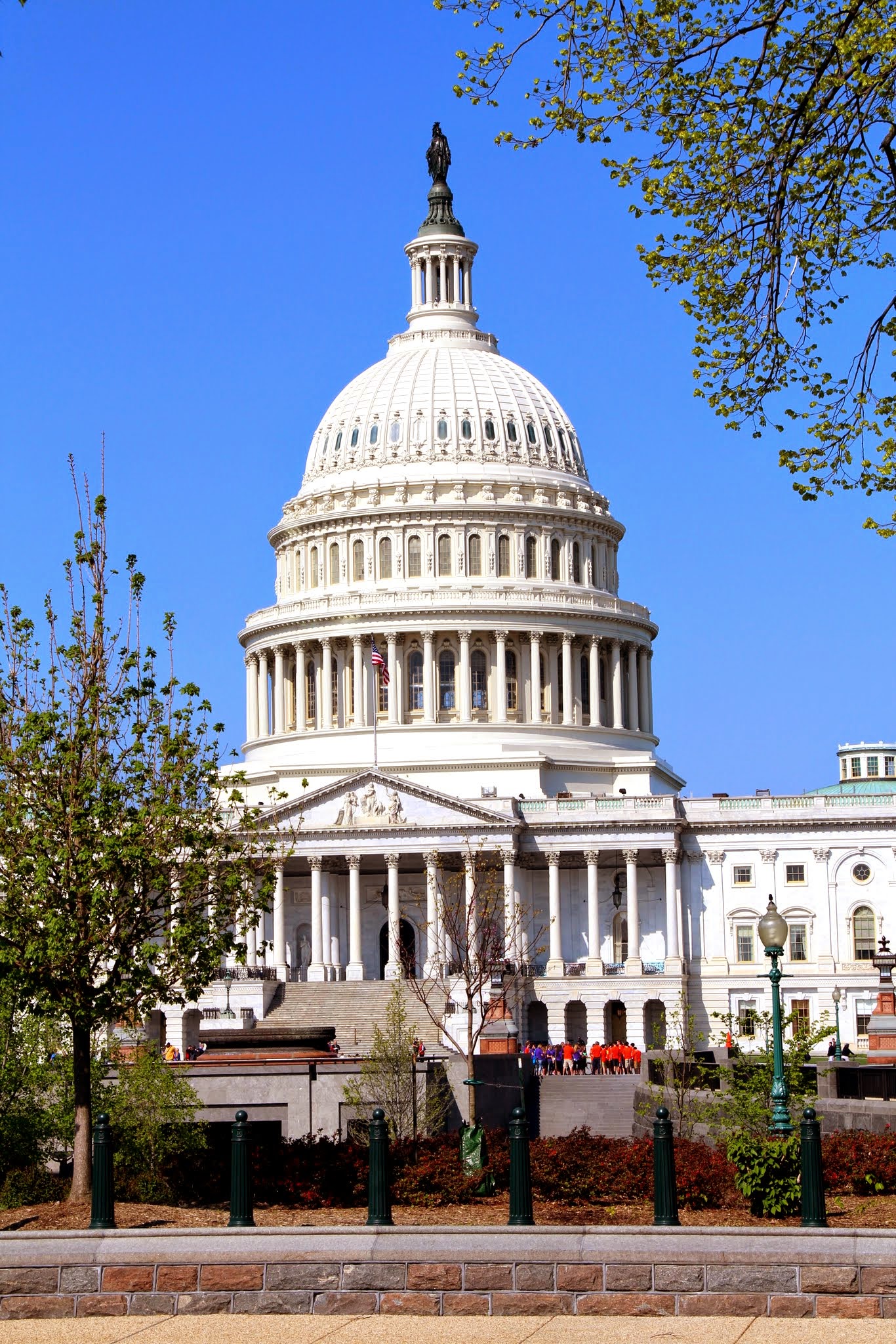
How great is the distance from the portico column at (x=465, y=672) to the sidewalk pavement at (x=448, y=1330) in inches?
3640

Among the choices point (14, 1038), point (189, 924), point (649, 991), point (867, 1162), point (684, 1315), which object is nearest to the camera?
point (684, 1315)

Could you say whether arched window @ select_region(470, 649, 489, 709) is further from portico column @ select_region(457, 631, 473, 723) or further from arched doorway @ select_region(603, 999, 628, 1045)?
arched doorway @ select_region(603, 999, 628, 1045)

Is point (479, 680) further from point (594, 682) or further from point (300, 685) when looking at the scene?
point (300, 685)

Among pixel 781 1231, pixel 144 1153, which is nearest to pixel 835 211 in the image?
pixel 781 1231

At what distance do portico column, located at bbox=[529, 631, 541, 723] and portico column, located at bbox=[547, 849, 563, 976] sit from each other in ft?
46.2

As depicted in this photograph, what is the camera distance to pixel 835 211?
25.1m

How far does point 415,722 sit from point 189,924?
267 ft

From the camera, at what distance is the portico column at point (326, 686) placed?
383ft

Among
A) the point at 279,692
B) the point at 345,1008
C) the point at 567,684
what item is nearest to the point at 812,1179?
the point at 345,1008

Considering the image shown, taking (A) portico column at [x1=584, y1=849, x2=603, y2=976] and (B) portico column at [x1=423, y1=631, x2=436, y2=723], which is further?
(B) portico column at [x1=423, y1=631, x2=436, y2=723]

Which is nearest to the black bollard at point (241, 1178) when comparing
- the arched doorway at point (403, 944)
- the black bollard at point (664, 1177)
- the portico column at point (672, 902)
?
the black bollard at point (664, 1177)

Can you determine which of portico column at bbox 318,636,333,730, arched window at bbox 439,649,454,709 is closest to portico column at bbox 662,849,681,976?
arched window at bbox 439,649,454,709

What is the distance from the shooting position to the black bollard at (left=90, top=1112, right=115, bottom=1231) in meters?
25.2

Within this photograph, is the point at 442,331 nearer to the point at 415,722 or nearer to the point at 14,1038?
the point at 415,722
